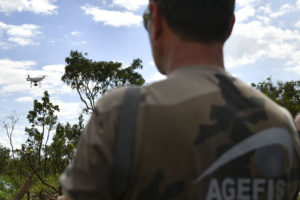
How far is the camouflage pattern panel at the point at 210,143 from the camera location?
44.0 inches

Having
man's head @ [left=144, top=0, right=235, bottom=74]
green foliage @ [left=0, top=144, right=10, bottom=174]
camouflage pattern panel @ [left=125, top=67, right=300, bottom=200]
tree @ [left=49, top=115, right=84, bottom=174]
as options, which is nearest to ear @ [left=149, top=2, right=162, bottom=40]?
man's head @ [left=144, top=0, right=235, bottom=74]

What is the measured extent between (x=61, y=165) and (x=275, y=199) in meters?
33.8

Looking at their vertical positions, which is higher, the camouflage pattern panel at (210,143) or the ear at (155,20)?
the ear at (155,20)

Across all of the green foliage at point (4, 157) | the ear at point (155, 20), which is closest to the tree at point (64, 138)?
the green foliage at point (4, 157)

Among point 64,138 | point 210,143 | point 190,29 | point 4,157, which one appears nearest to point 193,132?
point 210,143

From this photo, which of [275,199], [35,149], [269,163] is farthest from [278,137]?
[35,149]

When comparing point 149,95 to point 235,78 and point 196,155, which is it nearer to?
point 196,155

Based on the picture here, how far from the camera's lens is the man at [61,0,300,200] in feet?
3.66

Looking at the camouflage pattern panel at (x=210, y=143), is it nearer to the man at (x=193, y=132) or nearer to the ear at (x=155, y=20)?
the man at (x=193, y=132)

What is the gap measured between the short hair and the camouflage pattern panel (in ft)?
0.46

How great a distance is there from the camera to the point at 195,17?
51.2 inches

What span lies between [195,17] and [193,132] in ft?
1.47

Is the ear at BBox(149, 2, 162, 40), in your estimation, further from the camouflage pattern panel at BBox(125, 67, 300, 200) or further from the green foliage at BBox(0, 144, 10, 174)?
the green foliage at BBox(0, 144, 10, 174)

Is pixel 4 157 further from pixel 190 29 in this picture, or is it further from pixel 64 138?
pixel 190 29
